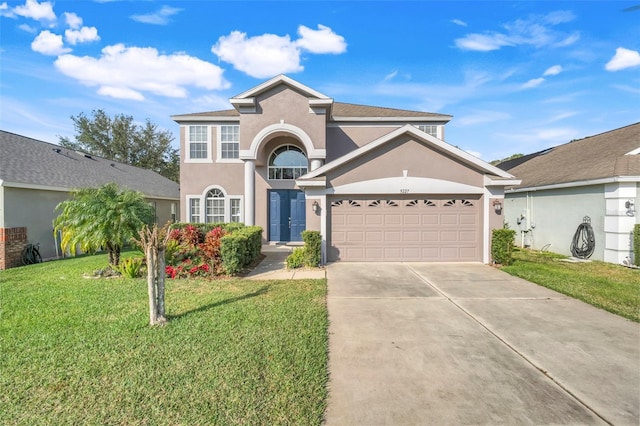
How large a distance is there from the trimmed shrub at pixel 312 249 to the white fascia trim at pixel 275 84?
637 cm

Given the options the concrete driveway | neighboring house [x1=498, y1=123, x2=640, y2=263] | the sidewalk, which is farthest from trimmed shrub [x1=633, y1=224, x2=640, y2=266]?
the sidewalk

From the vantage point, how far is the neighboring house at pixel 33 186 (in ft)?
33.4

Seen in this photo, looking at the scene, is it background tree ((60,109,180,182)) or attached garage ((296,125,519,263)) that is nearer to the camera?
attached garage ((296,125,519,263))

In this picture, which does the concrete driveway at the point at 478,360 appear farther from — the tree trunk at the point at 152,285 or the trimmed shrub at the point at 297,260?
the tree trunk at the point at 152,285

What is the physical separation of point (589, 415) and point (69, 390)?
5371 mm

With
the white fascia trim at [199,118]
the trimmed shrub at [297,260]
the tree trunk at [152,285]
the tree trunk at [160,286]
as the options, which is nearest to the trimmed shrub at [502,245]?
the trimmed shrub at [297,260]

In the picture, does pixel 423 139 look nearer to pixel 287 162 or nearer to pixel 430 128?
pixel 430 128

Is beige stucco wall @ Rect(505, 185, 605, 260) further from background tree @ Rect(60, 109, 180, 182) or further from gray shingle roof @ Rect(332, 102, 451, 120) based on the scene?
background tree @ Rect(60, 109, 180, 182)

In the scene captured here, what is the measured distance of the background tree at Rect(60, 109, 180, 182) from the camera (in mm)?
33719

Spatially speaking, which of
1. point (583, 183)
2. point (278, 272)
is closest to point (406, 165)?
point (278, 272)

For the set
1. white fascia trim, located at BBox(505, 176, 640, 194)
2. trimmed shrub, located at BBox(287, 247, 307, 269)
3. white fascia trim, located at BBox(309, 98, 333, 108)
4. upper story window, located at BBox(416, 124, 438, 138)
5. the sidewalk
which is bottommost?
the sidewalk

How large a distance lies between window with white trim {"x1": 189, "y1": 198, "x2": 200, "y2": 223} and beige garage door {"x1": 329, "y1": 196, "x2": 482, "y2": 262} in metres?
7.94

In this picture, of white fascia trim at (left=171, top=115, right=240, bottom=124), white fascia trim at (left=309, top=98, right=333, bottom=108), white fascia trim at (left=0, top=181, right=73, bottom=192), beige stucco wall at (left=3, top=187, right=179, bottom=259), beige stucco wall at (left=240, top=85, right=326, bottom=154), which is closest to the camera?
white fascia trim at (left=0, top=181, right=73, bottom=192)

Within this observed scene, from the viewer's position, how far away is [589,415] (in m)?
2.86
